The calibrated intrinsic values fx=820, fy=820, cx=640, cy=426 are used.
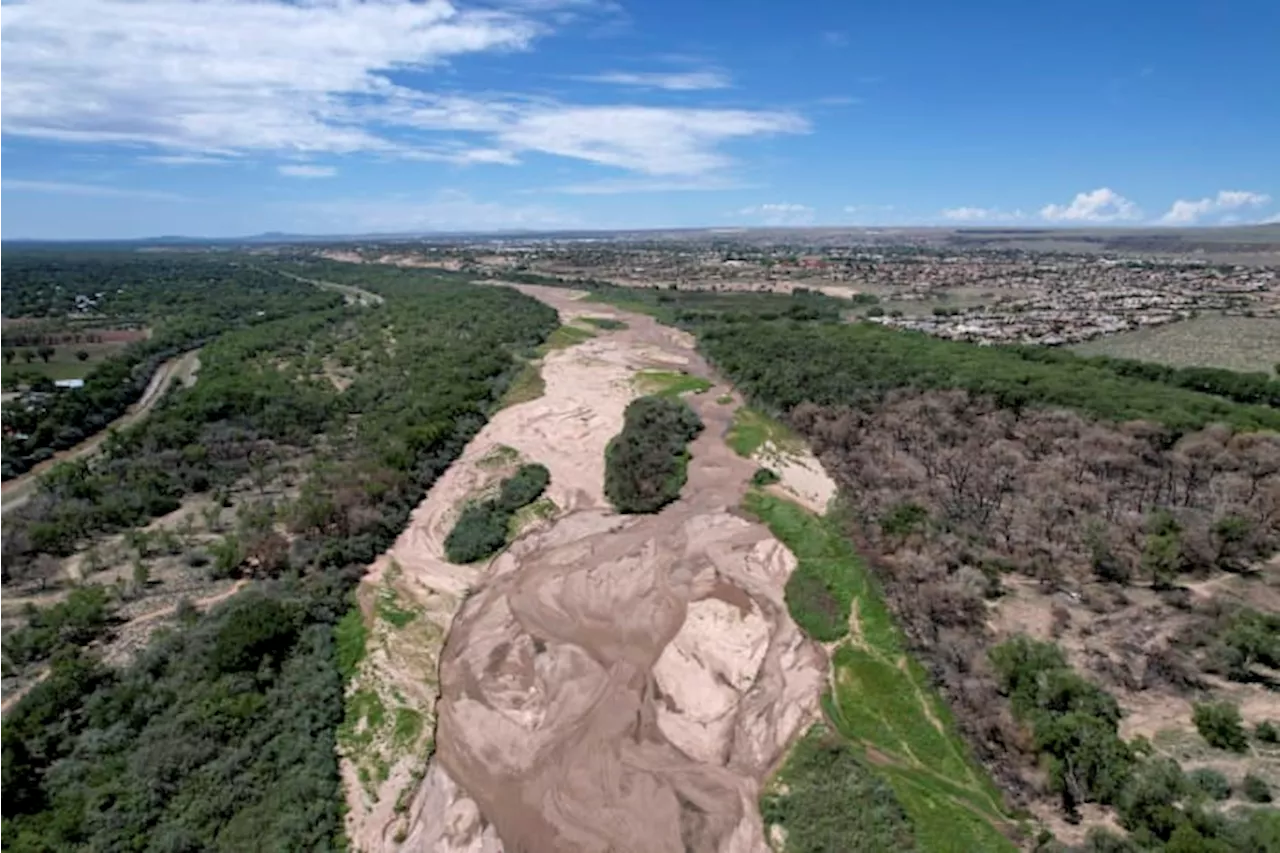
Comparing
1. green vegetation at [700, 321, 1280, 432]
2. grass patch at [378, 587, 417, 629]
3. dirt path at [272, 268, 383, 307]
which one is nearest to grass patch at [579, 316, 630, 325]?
green vegetation at [700, 321, 1280, 432]

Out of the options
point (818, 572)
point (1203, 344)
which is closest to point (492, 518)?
point (818, 572)

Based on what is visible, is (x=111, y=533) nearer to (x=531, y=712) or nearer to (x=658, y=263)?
(x=531, y=712)

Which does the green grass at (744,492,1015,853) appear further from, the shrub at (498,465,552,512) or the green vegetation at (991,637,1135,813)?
the shrub at (498,465,552,512)

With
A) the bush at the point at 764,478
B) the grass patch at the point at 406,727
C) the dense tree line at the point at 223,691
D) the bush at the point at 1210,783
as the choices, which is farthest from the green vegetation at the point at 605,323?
the bush at the point at 1210,783

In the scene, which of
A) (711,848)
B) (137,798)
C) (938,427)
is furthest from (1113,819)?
(938,427)

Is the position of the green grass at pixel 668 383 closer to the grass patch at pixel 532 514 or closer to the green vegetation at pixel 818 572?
the grass patch at pixel 532 514

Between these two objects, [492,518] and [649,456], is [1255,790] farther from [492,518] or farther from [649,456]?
[649,456]
